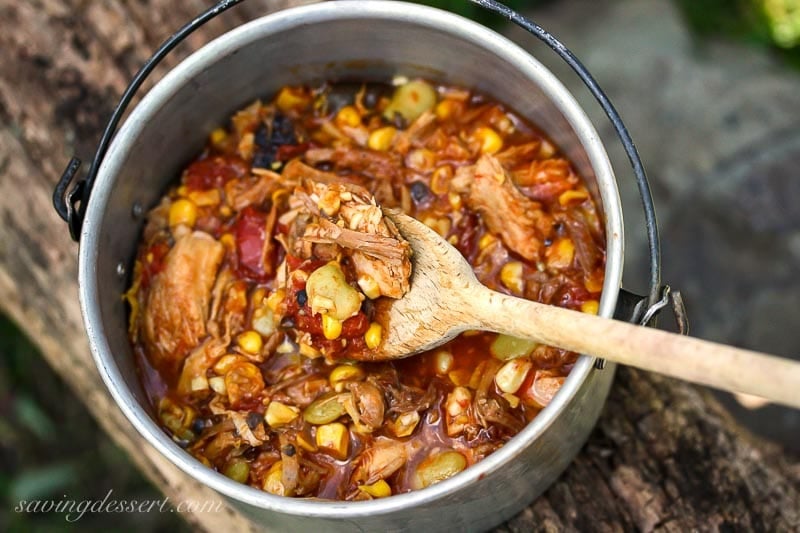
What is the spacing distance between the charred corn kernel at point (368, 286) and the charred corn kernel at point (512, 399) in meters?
0.56

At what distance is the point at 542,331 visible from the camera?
2.20 m

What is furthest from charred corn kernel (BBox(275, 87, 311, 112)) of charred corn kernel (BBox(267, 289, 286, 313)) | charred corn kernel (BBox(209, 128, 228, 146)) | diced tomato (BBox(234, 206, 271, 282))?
charred corn kernel (BBox(267, 289, 286, 313))

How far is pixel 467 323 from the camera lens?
2.51 m

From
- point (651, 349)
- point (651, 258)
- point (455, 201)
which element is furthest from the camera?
point (455, 201)

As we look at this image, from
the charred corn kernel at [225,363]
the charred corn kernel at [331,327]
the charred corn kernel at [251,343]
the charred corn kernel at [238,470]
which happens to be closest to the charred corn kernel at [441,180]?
the charred corn kernel at [331,327]

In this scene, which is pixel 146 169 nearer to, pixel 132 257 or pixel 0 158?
pixel 132 257

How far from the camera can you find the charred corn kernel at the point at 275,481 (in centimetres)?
268

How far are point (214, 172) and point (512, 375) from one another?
4.83ft

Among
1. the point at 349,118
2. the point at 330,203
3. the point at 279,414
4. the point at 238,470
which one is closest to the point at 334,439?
the point at 279,414

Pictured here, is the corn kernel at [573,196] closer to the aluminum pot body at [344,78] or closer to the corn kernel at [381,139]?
the aluminum pot body at [344,78]

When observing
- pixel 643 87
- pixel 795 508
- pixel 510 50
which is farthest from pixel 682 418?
pixel 643 87

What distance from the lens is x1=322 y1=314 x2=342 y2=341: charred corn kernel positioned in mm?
2613

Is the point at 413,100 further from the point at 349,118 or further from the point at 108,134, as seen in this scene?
the point at 108,134

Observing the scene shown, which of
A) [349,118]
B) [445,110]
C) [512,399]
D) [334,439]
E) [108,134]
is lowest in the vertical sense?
[512,399]
